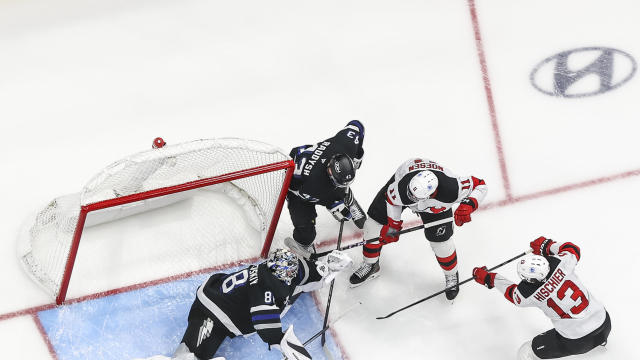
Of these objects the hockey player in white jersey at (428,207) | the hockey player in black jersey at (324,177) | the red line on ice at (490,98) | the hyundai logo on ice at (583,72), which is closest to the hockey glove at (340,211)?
the hockey player in black jersey at (324,177)

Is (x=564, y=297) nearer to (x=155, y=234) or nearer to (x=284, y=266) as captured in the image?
(x=284, y=266)

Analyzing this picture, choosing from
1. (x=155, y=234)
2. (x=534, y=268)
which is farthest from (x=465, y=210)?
(x=155, y=234)

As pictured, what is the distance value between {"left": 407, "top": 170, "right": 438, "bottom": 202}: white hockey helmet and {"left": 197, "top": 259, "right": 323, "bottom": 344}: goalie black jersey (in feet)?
2.35

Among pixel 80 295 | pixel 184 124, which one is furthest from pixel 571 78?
pixel 80 295

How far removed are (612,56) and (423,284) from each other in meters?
2.07

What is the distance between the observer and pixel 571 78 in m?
5.28

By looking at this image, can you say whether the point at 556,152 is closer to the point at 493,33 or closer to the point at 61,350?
the point at 493,33

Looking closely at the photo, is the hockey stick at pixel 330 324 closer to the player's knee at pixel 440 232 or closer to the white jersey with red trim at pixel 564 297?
the player's knee at pixel 440 232

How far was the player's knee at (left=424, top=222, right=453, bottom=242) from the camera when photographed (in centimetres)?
428

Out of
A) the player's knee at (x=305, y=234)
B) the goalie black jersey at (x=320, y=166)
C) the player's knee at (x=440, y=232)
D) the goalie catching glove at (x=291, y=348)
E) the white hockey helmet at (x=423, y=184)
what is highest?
the goalie black jersey at (x=320, y=166)

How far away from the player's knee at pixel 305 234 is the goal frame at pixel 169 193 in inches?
5.2

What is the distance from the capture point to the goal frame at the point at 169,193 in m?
3.82

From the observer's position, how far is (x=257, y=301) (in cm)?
401

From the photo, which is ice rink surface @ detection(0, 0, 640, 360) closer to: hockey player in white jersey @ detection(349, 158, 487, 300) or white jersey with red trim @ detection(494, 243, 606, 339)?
hockey player in white jersey @ detection(349, 158, 487, 300)
